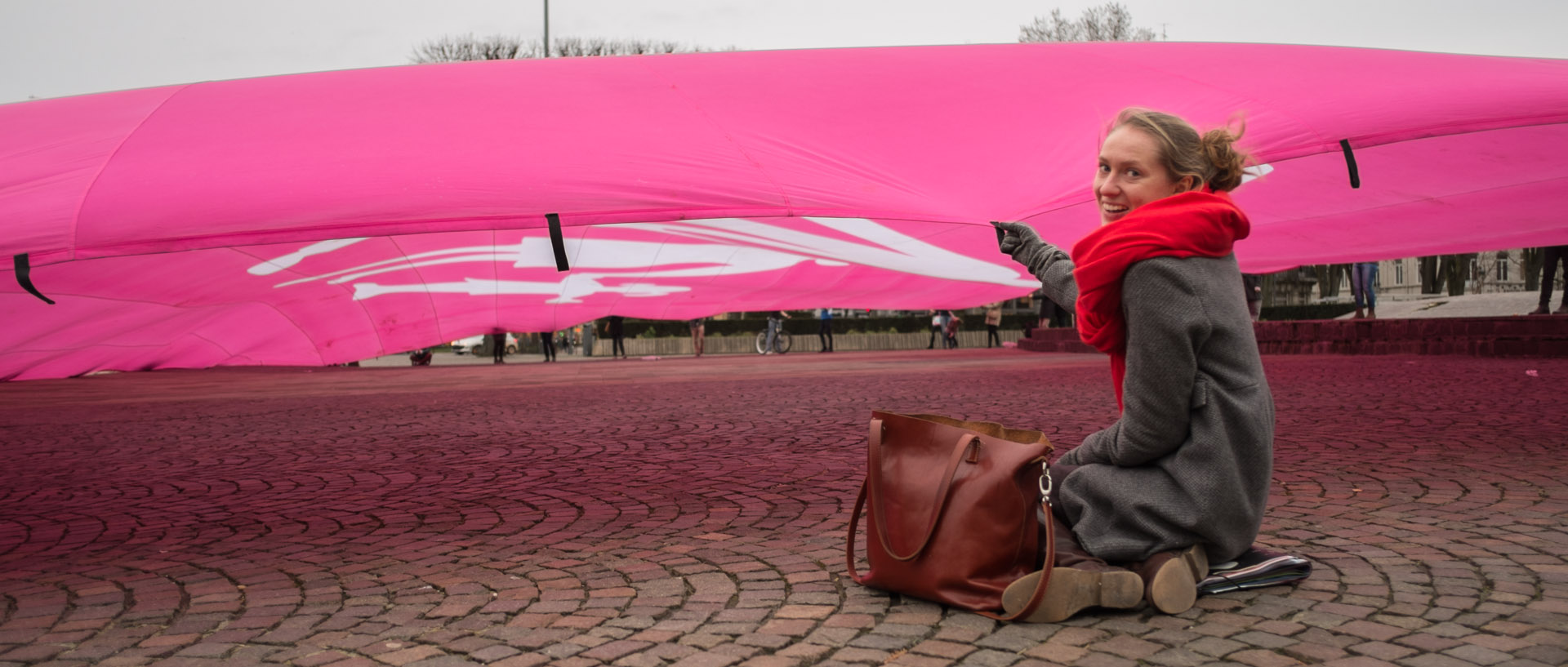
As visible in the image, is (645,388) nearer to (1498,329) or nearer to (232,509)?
(232,509)

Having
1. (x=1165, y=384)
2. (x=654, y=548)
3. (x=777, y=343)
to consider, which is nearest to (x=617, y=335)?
(x=777, y=343)

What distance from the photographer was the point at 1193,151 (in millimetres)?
3051

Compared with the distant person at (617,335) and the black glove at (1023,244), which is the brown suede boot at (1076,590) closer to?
the black glove at (1023,244)

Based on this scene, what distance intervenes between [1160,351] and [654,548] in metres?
2.11

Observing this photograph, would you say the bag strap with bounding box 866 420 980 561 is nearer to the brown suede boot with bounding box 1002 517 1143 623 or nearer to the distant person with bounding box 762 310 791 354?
the brown suede boot with bounding box 1002 517 1143 623

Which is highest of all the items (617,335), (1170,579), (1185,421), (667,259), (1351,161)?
(1351,161)

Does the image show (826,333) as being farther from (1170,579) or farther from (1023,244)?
(1170,579)

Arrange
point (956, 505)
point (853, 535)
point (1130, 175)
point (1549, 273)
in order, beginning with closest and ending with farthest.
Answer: point (956, 505) → point (1130, 175) → point (853, 535) → point (1549, 273)

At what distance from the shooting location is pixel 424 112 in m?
4.45

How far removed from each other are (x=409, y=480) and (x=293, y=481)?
72 centimetres

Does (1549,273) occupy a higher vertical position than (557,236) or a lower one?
higher


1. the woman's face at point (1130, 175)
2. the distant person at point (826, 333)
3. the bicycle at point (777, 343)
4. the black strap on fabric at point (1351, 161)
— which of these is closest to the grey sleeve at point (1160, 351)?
the woman's face at point (1130, 175)

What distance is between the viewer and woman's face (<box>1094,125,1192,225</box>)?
3.06 meters

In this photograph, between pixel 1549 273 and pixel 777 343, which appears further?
pixel 777 343
